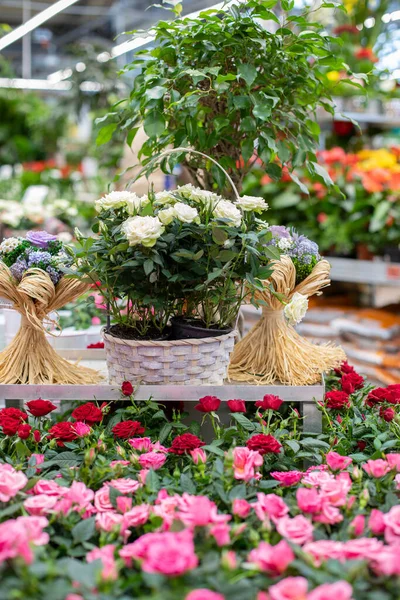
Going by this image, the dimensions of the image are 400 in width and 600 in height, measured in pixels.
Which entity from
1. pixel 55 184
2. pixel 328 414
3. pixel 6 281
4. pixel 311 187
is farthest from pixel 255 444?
pixel 55 184

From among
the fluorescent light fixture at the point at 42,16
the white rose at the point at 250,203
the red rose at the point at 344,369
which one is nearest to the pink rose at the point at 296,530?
the white rose at the point at 250,203

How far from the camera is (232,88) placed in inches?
68.7

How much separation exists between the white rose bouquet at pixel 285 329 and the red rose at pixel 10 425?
494 millimetres

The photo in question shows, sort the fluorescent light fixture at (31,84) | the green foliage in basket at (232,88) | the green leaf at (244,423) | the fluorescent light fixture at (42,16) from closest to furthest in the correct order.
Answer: the green leaf at (244,423), the green foliage in basket at (232,88), the fluorescent light fixture at (42,16), the fluorescent light fixture at (31,84)

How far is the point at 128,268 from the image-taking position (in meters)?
1.41

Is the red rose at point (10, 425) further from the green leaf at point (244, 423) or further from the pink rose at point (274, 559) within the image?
the pink rose at point (274, 559)

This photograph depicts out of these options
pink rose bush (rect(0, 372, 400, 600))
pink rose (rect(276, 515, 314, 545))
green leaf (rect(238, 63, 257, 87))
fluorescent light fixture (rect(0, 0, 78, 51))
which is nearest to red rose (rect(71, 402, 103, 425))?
pink rose bush (rect(0, 372, 400, 600))

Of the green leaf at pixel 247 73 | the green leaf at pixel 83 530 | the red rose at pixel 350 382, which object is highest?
the green leaf at pixel 247 73

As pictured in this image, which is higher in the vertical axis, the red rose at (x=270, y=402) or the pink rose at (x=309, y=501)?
the red rose at (x=270, y=402)

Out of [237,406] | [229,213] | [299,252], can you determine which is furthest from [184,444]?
[299,252]

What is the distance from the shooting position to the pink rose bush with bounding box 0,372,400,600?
2.72 ft

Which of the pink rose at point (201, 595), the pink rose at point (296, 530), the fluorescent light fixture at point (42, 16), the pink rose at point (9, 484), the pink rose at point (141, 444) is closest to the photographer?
the pink rose at point (201, 595)

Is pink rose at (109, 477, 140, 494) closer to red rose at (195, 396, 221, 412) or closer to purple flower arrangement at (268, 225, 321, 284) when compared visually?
red rose at (195, 396, 221, 412)

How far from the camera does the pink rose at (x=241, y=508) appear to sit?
3.42 feet
